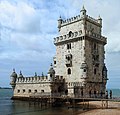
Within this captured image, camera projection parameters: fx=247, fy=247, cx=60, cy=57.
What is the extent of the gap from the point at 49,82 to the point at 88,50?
10665mm

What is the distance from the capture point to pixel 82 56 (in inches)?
2013

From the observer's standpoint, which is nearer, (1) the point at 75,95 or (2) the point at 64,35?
(1) the point at 75,95

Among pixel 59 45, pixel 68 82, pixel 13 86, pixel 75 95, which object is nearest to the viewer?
pixel 75 95

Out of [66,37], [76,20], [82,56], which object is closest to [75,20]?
[76,20]

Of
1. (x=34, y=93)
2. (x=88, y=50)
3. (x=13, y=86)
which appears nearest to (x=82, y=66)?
(x=88, y=50)

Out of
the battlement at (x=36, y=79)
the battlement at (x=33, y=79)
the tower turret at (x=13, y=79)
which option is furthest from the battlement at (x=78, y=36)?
the tower turret at (x=13, y=79)

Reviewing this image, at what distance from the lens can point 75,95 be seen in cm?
4972

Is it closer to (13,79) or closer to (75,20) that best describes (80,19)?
(75,20)

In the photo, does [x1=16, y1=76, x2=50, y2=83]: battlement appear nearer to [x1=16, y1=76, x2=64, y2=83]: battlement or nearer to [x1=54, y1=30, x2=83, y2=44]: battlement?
[x1=16, y1=76, x2=64, y2=83]: battlement

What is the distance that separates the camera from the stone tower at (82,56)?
50.9 meters

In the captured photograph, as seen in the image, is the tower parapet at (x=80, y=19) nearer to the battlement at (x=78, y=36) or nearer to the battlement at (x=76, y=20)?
the battlement at (x=76, y=20)

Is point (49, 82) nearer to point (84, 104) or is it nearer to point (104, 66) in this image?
point (84, 104)

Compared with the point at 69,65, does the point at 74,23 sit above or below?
above

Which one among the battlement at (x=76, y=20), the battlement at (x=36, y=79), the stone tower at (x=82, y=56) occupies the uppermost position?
the battlement at (x=76, y=20)
